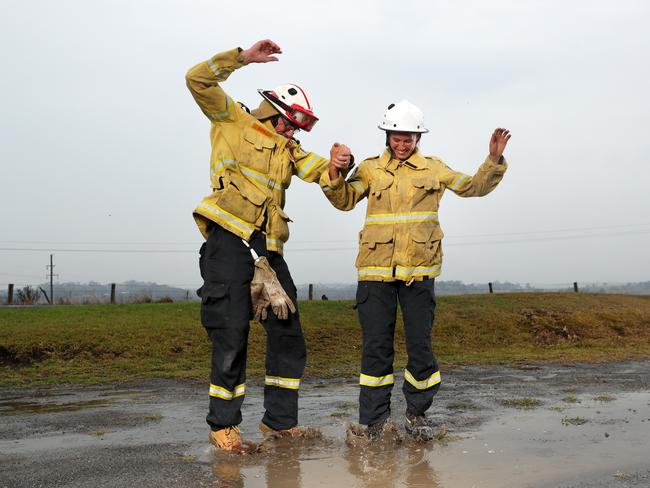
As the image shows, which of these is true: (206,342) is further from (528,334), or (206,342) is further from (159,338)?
(528,334)

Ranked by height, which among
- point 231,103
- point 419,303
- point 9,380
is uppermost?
point 231,103

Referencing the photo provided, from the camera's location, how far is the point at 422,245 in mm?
5195

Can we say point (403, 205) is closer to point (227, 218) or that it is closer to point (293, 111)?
point (293, 111)

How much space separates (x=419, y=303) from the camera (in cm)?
517

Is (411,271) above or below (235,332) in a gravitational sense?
above

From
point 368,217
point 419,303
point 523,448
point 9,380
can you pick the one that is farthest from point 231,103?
point 9,380

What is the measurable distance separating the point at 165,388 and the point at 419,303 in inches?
176

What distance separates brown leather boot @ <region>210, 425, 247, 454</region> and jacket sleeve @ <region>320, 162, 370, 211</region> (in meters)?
1.82

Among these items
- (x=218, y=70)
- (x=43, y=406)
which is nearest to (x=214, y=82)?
(x=218, y=70)

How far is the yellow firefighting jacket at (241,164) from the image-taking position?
4922 millimetres

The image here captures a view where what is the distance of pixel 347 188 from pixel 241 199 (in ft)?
2.83

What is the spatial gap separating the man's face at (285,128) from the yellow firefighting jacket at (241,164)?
0.07 metres

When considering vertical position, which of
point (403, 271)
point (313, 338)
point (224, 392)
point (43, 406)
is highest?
point (403, 271)

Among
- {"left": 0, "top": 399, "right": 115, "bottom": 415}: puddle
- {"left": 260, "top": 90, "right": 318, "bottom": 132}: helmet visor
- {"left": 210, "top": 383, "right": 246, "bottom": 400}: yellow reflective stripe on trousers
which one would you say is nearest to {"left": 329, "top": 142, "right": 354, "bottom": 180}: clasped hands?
{"left": 260, "top": 90, "right": 318, "bottom": 132}: helmet visor
